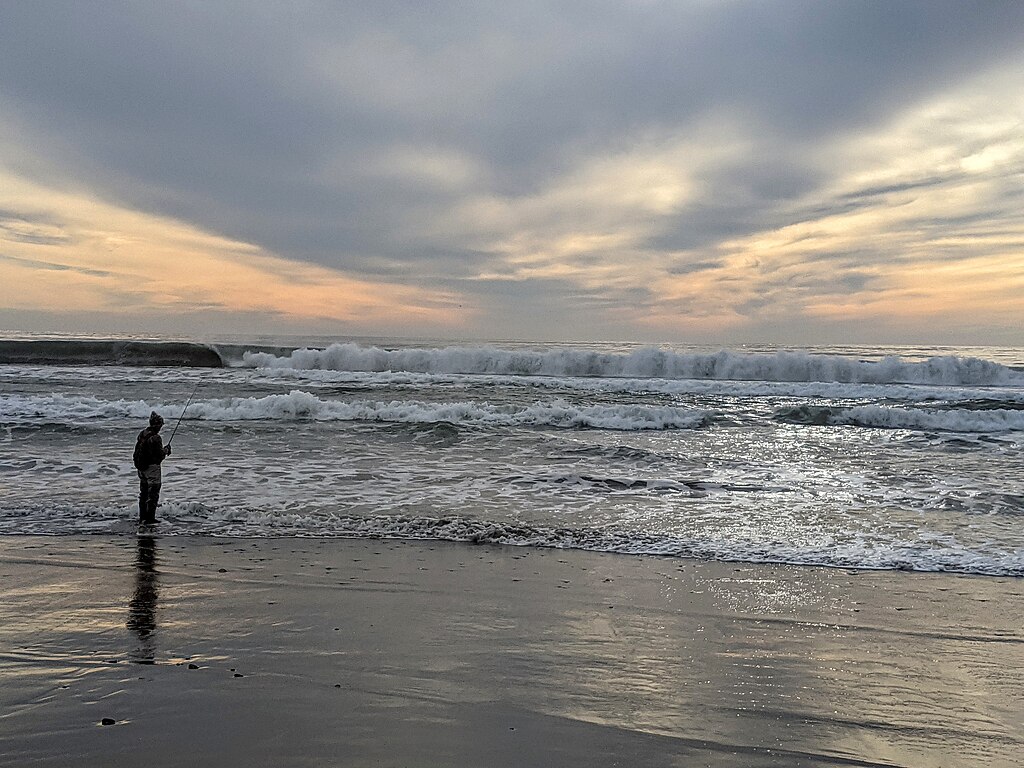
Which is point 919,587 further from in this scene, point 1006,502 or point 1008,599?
point 1006,502

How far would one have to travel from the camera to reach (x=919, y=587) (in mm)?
5703

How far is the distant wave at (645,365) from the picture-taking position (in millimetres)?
32156

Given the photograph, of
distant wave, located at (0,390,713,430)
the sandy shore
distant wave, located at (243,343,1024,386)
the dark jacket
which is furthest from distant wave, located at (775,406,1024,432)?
the dark jacket

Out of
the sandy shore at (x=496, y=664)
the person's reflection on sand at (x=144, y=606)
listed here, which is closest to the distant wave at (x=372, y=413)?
the person's reflection on sand at (x=144, y=606)

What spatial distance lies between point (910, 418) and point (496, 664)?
17.3 m

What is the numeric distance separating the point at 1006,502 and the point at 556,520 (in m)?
5.81

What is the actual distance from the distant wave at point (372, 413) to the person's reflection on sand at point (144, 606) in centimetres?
1033

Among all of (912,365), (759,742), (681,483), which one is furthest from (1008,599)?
(912,365)

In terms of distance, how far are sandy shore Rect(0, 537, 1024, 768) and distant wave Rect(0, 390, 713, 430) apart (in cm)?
1066

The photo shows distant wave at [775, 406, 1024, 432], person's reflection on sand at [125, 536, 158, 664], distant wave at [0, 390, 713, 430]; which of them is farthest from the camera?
distant wave at [775, 406, 1024, 432]

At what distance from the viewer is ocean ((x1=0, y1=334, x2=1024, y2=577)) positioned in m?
7.32

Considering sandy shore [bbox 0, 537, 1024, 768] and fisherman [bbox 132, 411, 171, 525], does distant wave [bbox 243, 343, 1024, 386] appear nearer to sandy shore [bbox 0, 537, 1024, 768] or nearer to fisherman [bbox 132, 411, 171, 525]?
fisherman [bbox 132, 411, 171, 525]

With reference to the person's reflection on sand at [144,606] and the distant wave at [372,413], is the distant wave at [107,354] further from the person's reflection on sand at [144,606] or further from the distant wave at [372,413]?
the person's reflection on sand at [144,606]

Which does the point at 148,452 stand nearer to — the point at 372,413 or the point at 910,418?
the point at 372,413
